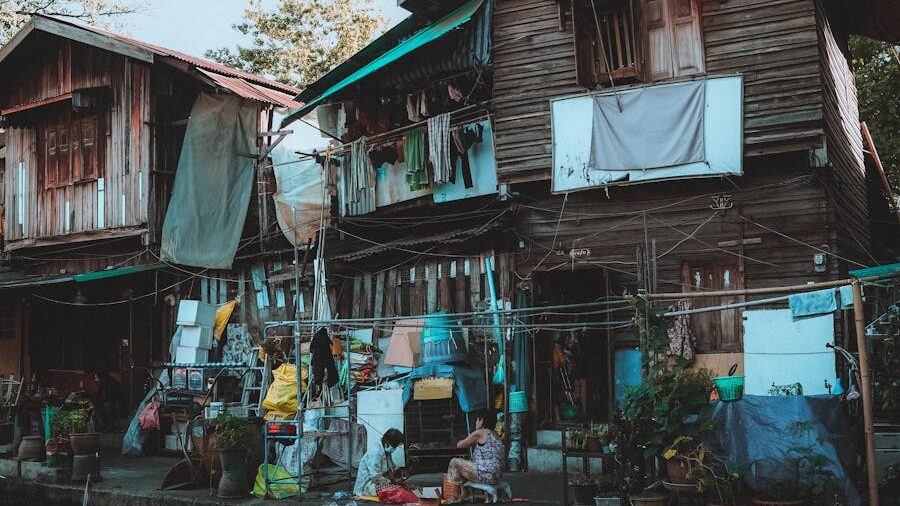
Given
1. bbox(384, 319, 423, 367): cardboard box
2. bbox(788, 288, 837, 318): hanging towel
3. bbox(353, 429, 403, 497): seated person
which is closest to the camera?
bbox(788, 288, 837, 318): hanging towel

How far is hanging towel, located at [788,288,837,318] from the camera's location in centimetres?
916

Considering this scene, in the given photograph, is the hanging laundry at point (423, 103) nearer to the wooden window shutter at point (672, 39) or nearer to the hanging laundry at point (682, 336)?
the wooden window shutter at point (672, 39)

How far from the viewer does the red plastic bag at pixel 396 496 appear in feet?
38.8

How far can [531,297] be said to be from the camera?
14.7 metres

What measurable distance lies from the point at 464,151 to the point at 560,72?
7.22ft

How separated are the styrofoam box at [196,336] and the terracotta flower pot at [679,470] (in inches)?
492

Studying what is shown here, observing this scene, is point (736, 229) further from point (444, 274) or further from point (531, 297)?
point (444, 274)

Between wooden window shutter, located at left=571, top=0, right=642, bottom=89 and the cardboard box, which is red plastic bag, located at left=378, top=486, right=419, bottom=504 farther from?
wooden window shutter, located at left=571, top=0, right=642, bottom=89

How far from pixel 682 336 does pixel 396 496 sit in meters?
4.98

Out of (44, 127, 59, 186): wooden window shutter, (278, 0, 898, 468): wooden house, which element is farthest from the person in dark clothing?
(44, 127, 59, 186): wooden window shutter

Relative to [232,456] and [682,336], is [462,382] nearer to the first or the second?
[682,336]

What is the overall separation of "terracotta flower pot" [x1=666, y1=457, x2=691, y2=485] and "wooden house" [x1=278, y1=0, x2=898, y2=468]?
2.88 metres

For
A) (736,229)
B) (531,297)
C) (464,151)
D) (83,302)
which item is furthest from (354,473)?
(83,302)

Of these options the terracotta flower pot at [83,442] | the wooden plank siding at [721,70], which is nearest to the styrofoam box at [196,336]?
the terracotta flower pot at [83,442]
